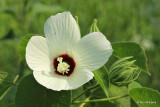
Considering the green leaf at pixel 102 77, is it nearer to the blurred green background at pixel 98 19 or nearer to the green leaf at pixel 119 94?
the green leaf at pixel 119 94

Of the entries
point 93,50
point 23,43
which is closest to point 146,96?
point 93,50

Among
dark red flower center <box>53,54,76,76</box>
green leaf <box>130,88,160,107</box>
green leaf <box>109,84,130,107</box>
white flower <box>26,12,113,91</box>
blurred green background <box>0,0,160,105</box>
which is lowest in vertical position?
blurred green background <box>0,0,160,105</box>

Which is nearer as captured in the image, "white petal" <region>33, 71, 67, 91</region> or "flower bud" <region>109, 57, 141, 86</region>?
"white petal" <region>33, 71, 67, 91</region>

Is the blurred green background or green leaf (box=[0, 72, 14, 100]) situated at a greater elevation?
green leaf (box=[0, 72, 14, 100])

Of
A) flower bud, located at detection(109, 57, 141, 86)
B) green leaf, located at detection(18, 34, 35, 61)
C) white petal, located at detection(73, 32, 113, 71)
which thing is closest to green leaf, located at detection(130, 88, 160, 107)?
flower bud, located at detection(109, 57, 141, 86)

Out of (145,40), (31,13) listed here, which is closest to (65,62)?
(31,13)

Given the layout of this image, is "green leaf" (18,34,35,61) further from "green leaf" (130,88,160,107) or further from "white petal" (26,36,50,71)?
Result: "green leaf" (130,88,160,107)

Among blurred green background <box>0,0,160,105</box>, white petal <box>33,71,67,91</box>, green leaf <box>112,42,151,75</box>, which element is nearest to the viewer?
white petal <box>33,71,67,91</box>

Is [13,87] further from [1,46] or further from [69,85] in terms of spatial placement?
[1,46]
